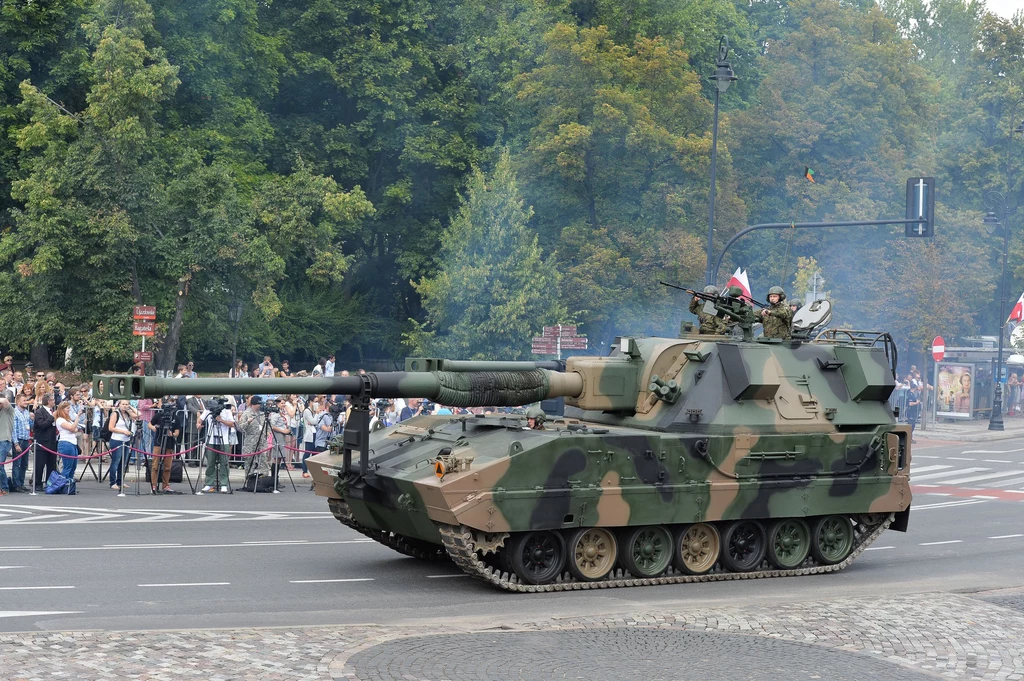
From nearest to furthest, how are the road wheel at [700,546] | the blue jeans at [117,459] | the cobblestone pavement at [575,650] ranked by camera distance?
the cobblestone pavement at [575,650] → the road wheel at [700,546] → the blue jeans at [117,459]

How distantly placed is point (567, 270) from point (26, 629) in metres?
33.3

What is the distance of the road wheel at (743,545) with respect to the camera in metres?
16.5

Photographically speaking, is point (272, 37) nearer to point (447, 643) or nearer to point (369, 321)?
point (369, 321)

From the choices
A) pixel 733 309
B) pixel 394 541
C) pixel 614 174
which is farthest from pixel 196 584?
pixel 614 174

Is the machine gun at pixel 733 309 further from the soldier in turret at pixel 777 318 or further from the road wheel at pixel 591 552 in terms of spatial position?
the road wheel at pixel 591 552

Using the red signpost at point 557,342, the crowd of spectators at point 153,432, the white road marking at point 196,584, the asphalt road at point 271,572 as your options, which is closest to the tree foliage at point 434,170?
the red signpost at point 557,342

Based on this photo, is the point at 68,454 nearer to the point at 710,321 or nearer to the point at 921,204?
the point at 710,321

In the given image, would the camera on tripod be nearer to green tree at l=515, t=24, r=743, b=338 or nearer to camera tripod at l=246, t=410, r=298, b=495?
camera tripod at l=246, t=410, r=298, b=495

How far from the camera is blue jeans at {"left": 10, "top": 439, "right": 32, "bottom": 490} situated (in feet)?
74.0

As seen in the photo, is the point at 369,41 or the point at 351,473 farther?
the point at 369,41

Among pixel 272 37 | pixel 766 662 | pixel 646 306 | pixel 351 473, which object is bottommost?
pixel 766 662

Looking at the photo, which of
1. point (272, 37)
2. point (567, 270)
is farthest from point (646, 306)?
point (272, 37)

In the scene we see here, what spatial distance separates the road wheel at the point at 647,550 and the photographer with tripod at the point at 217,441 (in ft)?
32.2

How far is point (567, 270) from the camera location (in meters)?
44.7
